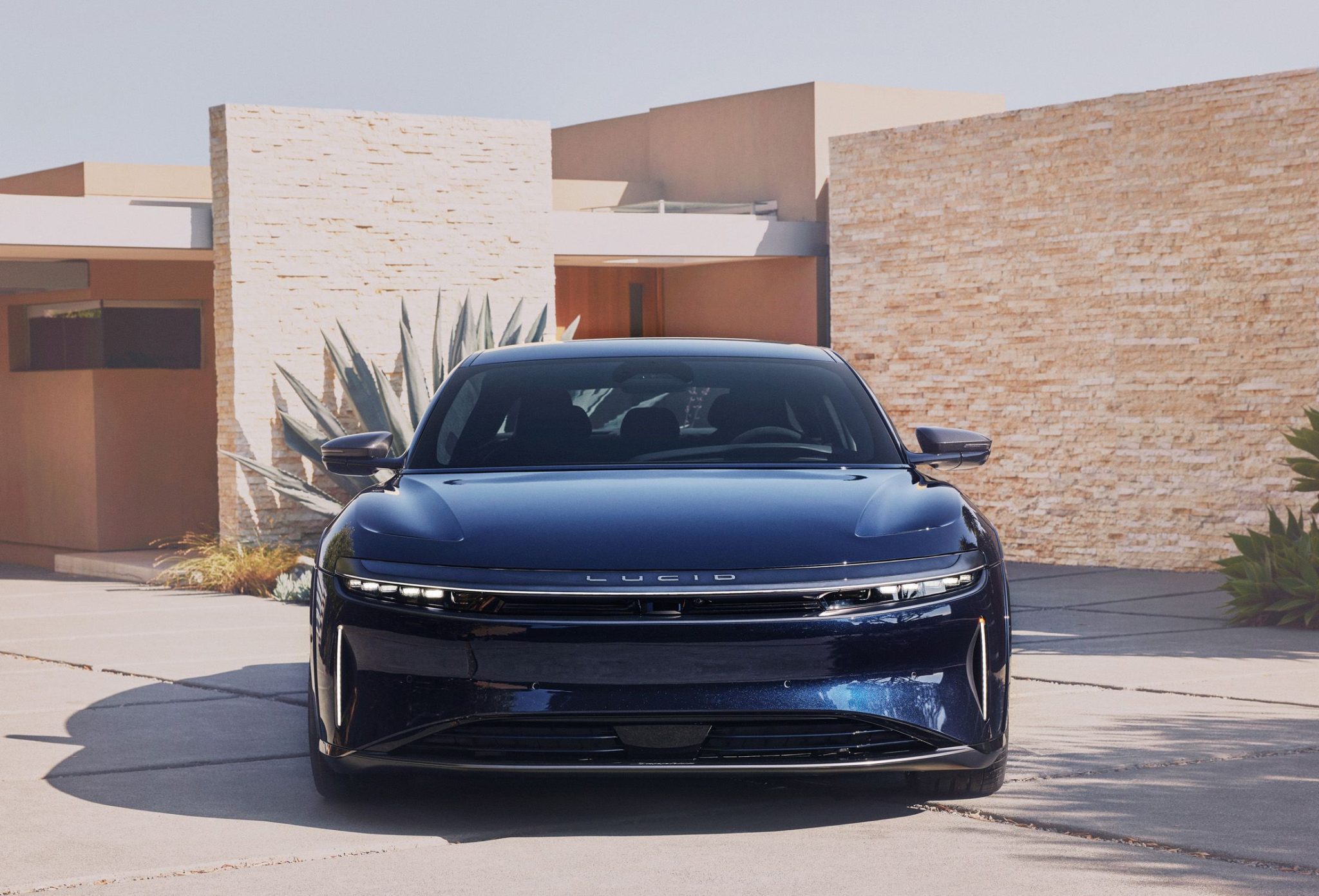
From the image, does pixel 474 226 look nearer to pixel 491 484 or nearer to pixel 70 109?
pixel 491 484

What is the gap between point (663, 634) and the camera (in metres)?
4.92

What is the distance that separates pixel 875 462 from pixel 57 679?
497 cm

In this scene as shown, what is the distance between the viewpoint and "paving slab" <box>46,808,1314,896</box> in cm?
460

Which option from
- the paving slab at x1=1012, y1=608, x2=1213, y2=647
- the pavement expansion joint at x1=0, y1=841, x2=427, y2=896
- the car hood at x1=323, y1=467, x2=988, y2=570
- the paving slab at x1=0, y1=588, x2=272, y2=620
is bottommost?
the paving slab at x1=0, y1=588, x2=272, y2=620

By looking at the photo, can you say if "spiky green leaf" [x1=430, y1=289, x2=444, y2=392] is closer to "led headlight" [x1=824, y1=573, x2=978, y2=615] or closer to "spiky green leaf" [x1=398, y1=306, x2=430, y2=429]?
"spiky green leaf" [x1=398, y1=306, x2=430, y2=429]

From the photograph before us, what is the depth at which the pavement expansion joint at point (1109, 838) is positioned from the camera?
15.7ft

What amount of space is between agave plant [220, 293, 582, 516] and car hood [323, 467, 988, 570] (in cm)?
946

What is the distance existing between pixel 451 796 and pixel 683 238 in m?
14.7

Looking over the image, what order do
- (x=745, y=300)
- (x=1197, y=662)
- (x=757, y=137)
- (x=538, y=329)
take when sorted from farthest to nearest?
(x=757, y=137) < (x=745, y=300) < (x=538, y=329) < (x=1197, y=662)

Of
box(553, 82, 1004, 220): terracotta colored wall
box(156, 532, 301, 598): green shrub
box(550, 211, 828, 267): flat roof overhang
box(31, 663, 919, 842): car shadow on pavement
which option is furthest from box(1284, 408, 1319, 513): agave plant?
box(553, 82, 1004, 220): terracotta colored wall

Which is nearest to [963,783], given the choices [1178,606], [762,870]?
[762,870]

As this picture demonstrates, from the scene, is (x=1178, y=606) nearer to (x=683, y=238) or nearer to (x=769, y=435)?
(x=769, y=435)

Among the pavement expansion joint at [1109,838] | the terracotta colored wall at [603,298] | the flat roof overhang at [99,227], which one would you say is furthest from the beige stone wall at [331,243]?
the pavement expansion joint at [1109,838]

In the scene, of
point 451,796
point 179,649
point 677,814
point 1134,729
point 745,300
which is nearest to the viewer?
point 677,814
